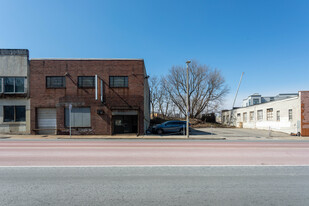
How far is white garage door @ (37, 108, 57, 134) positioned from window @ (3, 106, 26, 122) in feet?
5.35

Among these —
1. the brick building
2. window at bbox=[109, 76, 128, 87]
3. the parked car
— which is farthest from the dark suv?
window at bbox=[109, 76, 128, 87]

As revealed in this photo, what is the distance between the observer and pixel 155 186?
4512 mm

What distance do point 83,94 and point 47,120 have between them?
15.0 ft

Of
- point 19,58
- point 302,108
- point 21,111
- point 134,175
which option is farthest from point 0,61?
point 302,108

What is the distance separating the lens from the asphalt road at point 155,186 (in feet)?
12.3

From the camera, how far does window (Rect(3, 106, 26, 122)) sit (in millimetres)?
18391

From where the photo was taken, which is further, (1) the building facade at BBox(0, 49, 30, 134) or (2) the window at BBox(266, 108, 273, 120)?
(2) the window at BBox(266, 108, 273, 120)

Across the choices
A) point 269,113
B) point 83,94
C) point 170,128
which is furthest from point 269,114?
point 83,94

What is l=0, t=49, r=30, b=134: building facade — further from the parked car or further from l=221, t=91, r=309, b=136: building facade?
l=221, t=91, r=309, b=136: building facade

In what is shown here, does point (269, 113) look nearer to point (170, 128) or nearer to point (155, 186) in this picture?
point (170, 128)

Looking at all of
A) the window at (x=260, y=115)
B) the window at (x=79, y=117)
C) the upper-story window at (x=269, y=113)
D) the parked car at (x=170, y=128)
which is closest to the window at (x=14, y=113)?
the window at (x=79, y=117)

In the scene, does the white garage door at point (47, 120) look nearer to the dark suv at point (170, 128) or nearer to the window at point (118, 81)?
the window at point (118, 81)

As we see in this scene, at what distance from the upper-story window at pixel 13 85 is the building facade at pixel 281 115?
2630cm

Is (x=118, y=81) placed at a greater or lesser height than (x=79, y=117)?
greater
